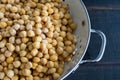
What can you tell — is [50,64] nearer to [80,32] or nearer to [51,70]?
[51,70]

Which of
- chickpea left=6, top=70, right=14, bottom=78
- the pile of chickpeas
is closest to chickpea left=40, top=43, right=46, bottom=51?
the pile of chickpeas

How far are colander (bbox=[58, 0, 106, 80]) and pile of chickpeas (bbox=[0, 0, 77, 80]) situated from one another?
21 millimetres

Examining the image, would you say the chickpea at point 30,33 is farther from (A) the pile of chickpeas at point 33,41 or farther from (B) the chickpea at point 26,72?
(B) the chickpea at point 26,72

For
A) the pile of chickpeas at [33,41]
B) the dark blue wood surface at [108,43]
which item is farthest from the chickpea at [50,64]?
the dark blue wood surface at [108,43]

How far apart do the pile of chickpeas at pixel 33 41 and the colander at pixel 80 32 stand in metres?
0.02

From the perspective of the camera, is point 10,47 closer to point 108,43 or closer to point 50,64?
point 50,64

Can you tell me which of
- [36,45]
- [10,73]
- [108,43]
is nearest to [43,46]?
[36,45]

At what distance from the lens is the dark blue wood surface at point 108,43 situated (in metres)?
0.86

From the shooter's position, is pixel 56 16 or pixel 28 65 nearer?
pixel 28 65

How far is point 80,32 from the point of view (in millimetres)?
836

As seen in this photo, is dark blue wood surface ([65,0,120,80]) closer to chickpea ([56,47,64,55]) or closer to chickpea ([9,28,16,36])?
chickpea ([56,47,64,55])

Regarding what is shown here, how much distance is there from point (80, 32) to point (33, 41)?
0.16m

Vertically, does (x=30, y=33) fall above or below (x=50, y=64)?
above

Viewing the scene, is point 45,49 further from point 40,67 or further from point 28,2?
point 28,2
